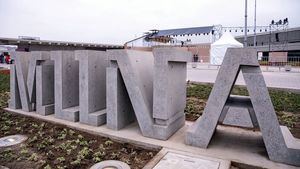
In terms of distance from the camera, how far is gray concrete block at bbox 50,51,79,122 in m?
5.43

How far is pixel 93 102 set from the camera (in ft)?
17.0

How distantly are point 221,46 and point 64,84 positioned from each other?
21781 mm

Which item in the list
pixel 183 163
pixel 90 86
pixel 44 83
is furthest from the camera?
pixel 44 83

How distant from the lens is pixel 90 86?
199 inches

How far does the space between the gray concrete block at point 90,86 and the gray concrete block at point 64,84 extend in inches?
18.0

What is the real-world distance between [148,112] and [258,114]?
6.36ft

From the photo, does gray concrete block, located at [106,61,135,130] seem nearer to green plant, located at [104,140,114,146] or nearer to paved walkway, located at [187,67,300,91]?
green plant, located at [104,140,114,146]

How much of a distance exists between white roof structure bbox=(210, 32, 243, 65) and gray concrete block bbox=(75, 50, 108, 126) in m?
21.0

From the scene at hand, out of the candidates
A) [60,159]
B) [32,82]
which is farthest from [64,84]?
[60,159]

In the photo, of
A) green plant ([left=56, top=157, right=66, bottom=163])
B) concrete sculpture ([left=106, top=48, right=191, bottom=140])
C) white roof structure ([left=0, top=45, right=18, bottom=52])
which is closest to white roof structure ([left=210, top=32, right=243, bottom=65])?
concrete sculpture ([left=106, top=48, right=191, bottom=140])

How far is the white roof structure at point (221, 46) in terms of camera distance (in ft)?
78.9

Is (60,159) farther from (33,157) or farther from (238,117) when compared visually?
(238,117)

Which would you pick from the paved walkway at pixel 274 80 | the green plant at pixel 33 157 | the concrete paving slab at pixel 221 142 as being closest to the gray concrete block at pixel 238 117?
the concrete paving slab at pixel 221 142

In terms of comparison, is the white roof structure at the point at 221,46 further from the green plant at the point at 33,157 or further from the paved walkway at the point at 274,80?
the green plant at the point at 33,157
